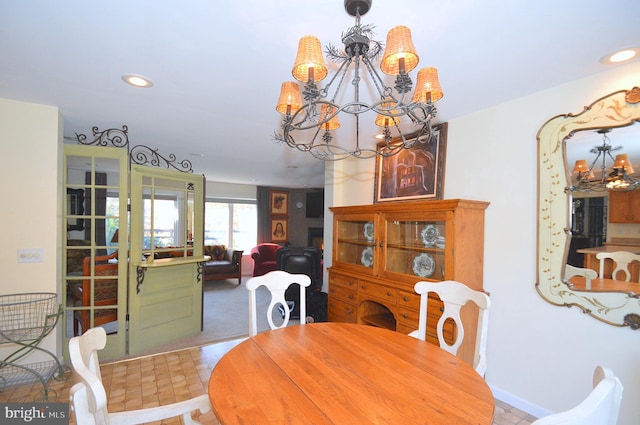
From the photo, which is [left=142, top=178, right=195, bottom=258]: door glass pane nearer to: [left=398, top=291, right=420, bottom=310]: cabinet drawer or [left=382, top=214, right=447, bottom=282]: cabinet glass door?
[left=382, top=214, right=447, bottom=282]: cabinet glass door

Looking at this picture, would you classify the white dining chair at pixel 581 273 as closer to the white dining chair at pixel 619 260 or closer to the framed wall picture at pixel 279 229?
the white dining chair at pixel 619 260

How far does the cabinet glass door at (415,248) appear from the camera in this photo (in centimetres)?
251

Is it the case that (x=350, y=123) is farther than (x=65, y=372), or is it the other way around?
(x=350, y=123)

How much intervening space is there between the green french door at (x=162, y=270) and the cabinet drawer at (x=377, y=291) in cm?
201

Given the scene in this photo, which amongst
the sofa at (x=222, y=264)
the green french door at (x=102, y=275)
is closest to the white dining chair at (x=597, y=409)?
the green french door at (x=102, y=275)

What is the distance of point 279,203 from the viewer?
26.4 feet

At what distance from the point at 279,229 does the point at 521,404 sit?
21.1 feet

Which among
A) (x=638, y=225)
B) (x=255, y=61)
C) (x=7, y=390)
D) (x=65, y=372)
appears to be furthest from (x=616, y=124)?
(x=7, y=390)

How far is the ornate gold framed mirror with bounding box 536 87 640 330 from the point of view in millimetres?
1779

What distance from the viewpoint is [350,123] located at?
9.30ft

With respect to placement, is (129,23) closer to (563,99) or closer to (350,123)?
(350,123)

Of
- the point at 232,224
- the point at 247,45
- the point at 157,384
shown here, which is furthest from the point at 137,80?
the point at 232,224

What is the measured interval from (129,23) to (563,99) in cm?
263

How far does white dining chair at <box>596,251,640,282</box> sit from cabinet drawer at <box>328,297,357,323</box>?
198 centimetres
